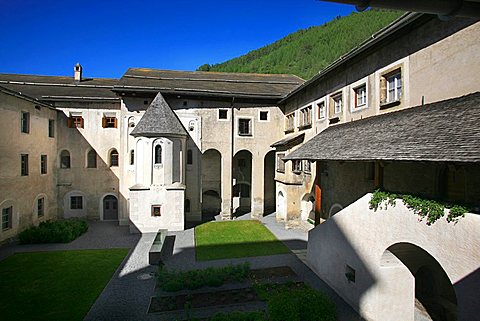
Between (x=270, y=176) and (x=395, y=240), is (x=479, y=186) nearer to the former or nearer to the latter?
(x=395, y=240)

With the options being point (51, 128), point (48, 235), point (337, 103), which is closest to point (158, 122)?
point (51, 128)

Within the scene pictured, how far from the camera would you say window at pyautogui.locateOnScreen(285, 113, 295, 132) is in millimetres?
22578

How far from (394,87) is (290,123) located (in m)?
11.5

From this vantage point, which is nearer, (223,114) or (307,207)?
(307,207)

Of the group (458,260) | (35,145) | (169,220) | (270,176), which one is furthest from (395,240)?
(35,145)

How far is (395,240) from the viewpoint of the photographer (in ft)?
26.5

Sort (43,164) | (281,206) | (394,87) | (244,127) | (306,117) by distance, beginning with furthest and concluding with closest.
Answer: (244,127) → (281,206) → (43,164) → (306,117) → (394,87)

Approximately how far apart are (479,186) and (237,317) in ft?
26.6

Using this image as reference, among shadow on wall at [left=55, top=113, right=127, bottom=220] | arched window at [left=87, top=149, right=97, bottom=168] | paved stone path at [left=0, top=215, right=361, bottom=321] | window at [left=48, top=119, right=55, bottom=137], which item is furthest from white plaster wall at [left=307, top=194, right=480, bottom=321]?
window at [left=48, top=119, right=55, bottom=137]

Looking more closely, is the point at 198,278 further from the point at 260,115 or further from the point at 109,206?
the point at 260,115

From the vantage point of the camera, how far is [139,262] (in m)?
14.4

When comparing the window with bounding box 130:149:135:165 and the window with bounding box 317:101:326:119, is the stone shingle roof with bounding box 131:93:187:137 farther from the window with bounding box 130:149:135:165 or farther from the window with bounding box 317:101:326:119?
the window with bounding box 317:101:326:119

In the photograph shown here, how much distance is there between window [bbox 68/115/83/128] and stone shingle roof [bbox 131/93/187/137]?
20.4 feet

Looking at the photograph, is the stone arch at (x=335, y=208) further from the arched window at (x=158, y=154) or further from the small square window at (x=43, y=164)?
the small square window at (x=43, y=164)
